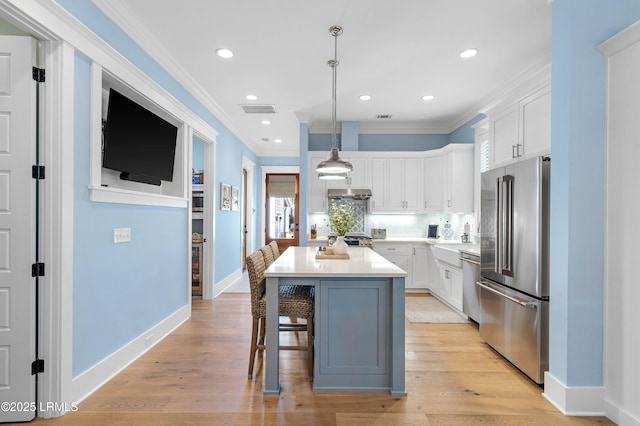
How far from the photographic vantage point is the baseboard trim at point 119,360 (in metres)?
2.23

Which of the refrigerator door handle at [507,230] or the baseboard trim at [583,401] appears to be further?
the refrigerator door handle at [507,230]

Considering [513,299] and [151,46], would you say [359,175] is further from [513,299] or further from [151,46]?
[151,46]

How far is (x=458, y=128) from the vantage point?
5559mm

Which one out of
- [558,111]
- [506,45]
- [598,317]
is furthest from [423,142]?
[598,317]

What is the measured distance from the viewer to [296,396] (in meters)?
2.28

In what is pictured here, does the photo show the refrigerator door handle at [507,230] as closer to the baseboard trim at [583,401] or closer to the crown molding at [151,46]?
the baseboard trim at [583,401]

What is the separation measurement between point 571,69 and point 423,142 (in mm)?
3814

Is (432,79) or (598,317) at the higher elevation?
(432,79)

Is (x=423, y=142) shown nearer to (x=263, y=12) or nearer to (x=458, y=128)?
(x=458, y=128)

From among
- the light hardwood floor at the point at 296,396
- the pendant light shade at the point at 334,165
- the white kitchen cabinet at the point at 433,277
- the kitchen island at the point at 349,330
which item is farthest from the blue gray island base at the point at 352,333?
the white kitchen cabinet at the point at 433,277

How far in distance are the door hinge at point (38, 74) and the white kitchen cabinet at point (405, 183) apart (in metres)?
4.65

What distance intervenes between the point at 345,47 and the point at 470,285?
9.89ft

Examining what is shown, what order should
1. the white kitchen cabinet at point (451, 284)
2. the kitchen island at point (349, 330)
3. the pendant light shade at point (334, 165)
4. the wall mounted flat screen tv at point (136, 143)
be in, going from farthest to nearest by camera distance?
the white kitchen cabinet at point (451, 284) → the pendant light shade at point (334, 165) → the wall mounted flat screen tv at point (136, 143) → the kitchen island at point (349, 330)

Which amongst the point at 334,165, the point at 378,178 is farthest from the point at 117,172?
the point at 378,178
